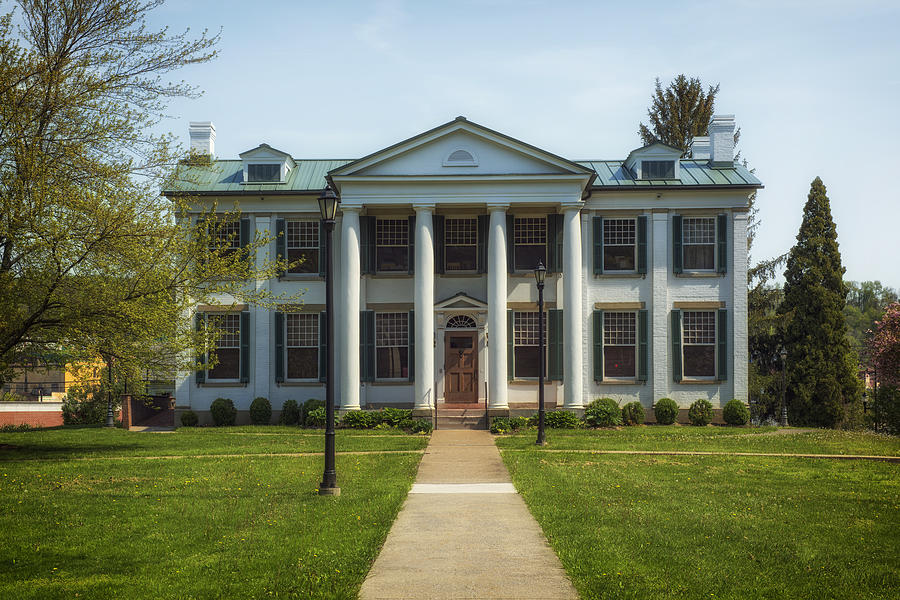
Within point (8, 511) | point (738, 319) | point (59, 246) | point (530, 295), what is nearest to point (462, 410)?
point (530, 295)

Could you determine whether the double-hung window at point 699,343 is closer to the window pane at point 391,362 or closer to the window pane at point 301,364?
the window pane at point 391,362

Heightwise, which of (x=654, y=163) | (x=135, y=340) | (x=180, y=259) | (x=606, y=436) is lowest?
(x=606, y=436)

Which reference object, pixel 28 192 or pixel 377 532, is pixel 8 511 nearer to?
pixel 377 532

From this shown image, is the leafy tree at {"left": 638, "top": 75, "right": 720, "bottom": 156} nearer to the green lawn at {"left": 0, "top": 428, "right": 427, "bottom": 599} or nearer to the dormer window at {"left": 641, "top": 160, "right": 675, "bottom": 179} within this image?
the dormer window at {"left": 641, "top": 160, "right": 675, "bottom": 179}

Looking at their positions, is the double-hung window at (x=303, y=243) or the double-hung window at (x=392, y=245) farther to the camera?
the double-hung window at (x=303, y=243)

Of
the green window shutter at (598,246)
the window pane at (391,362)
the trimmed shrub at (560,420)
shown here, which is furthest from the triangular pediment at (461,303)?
the trimmed shrub at (560,420)

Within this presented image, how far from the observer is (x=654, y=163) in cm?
2900

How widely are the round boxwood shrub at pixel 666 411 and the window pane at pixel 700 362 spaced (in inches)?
55.8

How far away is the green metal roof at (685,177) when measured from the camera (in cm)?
2828

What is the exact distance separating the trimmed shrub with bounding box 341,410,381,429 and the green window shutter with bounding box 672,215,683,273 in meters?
11.8

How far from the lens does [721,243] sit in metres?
28.1

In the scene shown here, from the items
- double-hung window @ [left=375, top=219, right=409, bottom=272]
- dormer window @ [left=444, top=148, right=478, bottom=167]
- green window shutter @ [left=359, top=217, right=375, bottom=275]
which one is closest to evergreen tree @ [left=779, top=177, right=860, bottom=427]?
dormer window @ [left=444, top=148, right=478, bottom=167]

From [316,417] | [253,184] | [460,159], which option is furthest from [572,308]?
[253,184]

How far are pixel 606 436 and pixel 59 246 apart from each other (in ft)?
50.0
